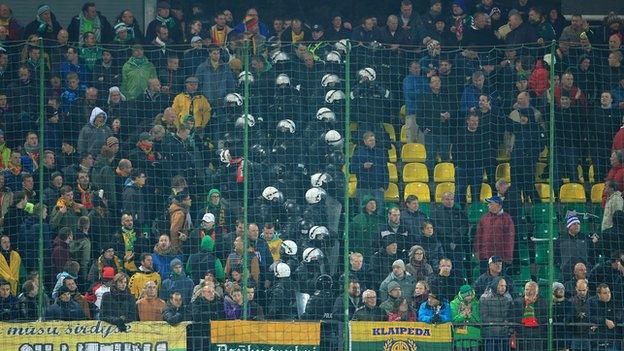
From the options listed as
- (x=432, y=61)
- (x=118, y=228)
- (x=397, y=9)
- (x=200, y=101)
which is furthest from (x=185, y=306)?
(x=397, y=9)

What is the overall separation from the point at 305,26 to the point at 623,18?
468cm

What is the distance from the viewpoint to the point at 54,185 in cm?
1861

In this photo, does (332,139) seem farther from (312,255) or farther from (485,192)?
(485,192)

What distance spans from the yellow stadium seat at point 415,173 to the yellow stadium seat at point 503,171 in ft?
3.13

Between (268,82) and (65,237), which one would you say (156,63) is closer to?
(268,82)

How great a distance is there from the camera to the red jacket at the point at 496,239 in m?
19.0

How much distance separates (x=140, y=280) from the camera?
18297 millimetres

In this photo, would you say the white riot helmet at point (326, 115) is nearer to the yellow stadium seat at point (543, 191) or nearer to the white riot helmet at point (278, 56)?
the white riot helmet at point (278, 56)

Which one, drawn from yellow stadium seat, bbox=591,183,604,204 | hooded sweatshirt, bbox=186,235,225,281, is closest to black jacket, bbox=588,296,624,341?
yellow stadium seat, bbox=591,183,604,204

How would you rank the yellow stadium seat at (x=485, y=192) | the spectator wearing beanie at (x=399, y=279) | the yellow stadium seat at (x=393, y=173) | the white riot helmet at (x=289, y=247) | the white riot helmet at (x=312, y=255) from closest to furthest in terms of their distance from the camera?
1. the spectator wearing beanie at (x=399, y=279)
2. the white riot helmet at (x=312, y=255)
3. the white riot helmet at (x=289, y=247)
4. the yellow stadium seat at (x=485, y=192)
5. the yellow stadium seat at (x=393, y=173)

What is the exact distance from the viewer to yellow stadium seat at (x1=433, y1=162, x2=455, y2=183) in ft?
66.1

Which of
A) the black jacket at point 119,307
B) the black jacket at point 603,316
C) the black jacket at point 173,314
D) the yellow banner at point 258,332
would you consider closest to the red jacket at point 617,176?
the black jacket at point 603,316

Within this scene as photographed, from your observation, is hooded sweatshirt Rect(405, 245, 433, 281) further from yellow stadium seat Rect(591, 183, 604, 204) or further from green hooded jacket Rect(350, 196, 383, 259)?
yellow stadium seat Rect(591, 183, 604, 204)

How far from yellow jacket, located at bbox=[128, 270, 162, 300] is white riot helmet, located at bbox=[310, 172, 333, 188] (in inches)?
90.5
